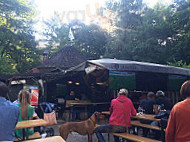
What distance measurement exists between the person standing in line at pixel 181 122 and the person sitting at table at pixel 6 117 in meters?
2.19

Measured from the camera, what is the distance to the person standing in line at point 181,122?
2512mm

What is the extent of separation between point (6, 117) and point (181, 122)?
236cm

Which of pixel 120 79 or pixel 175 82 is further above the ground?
pixel 120 79

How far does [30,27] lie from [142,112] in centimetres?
2077

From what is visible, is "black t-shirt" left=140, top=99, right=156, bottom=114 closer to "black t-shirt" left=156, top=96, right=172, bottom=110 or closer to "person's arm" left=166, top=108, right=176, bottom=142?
"black t-shirt" left=156, top=96, right=172, bottom=110

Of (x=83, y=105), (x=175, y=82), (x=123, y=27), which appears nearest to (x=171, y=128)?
(x=83, y=105)

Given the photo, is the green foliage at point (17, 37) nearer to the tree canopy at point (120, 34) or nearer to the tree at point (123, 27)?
the tree canopy at point (120, 34)

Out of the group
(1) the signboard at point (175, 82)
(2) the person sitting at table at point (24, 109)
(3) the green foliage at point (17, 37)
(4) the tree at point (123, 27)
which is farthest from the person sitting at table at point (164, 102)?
(3) the green foliage at point (17, 37)

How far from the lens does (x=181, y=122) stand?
8.31 ft

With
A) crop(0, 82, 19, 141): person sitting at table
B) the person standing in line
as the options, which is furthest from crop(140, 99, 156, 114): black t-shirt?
crop(0, 82, 19, 141): person sitting at table

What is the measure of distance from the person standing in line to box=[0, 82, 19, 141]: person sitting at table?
7.17 ft

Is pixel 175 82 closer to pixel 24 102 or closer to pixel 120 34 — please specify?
pixel 24 102

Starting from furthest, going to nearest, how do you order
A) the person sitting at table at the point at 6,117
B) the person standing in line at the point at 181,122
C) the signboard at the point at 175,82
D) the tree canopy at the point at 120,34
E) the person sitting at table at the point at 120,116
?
the tree canopy at the point at 120,34 → the signboard at the point at 175,82 → the person sitting at table at the point at 120,116 → the person sitting at table at the point at 6,117 → the person standing in line at the point at 181,122

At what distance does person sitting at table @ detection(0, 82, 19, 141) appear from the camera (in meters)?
2.86
